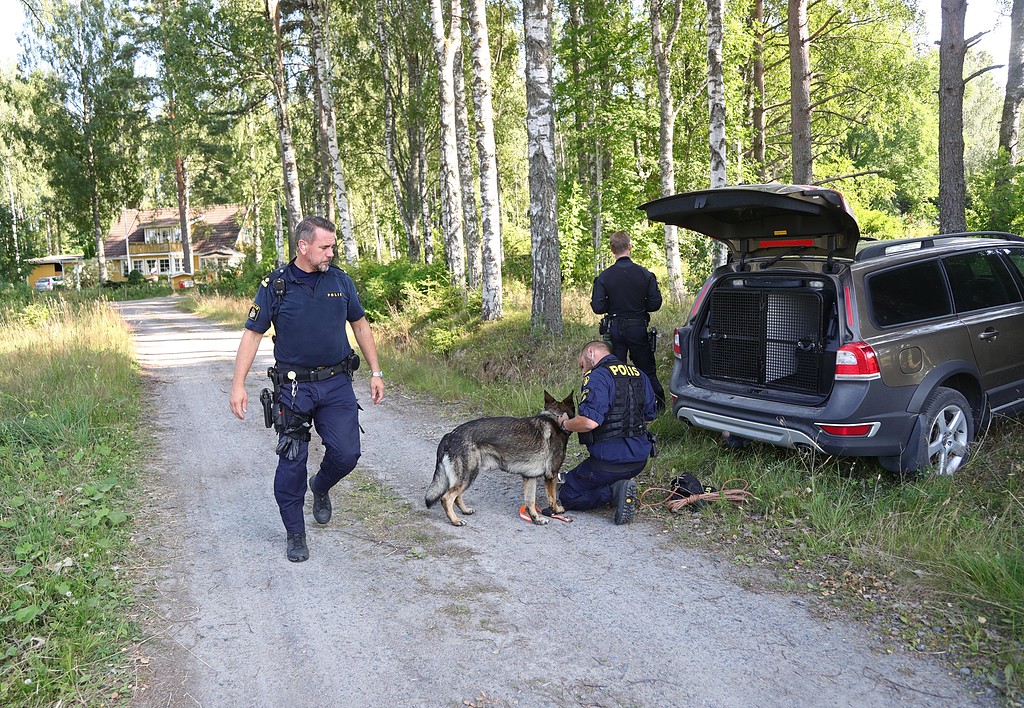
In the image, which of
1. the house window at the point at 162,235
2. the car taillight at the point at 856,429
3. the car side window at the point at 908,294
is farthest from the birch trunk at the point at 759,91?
the house window at the point at 162,235

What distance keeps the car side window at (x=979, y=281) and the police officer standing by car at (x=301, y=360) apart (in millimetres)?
4817

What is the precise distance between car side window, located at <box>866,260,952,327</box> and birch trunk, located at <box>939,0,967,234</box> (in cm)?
368

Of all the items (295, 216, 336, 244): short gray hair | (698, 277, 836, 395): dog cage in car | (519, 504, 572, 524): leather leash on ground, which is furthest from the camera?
(698, 277, 836, 395): dog cage in car

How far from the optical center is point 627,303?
7.39m

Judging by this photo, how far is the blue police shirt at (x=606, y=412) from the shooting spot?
484cm

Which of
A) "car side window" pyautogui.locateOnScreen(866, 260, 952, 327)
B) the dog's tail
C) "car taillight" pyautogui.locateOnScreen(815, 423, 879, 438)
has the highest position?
"car side window" pyautogui.locateOnScreen(866, 260, 952, 327)

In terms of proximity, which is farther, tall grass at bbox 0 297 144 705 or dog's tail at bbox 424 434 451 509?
dog's tail at bbox 424 434 451 509

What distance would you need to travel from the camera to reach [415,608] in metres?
3.80

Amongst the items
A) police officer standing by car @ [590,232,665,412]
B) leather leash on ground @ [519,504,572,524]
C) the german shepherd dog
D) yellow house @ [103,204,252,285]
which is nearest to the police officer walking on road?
the german shepherd dog

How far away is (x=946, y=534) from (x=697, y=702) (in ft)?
7.11

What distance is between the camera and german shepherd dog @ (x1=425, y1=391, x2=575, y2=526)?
4941 mm

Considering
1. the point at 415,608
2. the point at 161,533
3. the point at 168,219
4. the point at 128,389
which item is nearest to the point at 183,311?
the point at 128,389

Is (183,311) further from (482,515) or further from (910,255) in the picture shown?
(910,255)

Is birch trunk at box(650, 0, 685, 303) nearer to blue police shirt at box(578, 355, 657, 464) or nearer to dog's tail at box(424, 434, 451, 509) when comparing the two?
blue police shirt at box(578, 355, 657, 464)
